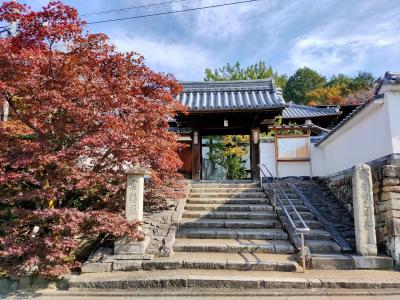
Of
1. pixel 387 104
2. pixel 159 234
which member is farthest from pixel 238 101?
pixel 159 234

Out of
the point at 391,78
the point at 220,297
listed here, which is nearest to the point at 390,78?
the point at 391,78

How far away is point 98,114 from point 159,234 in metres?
3.09

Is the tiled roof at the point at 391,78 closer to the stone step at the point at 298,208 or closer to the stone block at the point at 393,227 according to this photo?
the stone block at the point at 393,227

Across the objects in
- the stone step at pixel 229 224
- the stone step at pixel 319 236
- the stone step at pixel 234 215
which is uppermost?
the stone step at pixel 234 215

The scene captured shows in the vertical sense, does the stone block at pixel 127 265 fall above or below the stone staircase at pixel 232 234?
below

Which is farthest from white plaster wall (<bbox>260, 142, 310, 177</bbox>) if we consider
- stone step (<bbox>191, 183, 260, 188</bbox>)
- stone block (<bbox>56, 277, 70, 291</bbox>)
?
stone block (<bbox>56, 277, 70, 291</bbox>)

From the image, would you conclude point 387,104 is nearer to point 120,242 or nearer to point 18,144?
point 120,242

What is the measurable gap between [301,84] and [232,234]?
1464 inches

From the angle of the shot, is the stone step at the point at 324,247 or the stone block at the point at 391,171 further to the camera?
the stone step at the point at 324,247

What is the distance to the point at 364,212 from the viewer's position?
5969 millimetres

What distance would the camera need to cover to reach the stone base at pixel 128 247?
5.91 metres

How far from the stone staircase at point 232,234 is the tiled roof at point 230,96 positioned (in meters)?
3.08

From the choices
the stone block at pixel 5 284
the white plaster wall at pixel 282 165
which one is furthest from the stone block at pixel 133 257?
the white plaster wall at pixel 282 165

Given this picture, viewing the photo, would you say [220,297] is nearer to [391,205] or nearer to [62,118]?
[391,205]
